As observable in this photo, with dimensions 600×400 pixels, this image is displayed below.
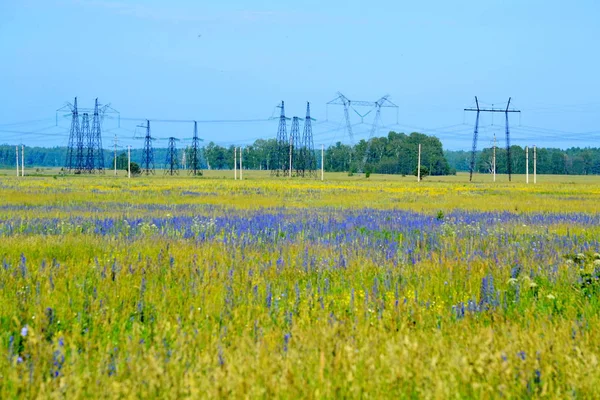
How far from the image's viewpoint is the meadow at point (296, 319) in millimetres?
3141

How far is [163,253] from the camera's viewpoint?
7.68 m

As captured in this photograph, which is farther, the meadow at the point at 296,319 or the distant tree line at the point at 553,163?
the distant tree line at the point at 553,163

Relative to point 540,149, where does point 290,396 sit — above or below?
below

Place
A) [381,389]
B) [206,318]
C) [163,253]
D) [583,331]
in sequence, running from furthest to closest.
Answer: [163,253] → [206,318] → [583,331] → [381,389]

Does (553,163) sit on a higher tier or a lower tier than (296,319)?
higher

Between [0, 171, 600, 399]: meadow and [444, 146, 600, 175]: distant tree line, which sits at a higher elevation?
[444, 146, 600, 175]: distant tree line

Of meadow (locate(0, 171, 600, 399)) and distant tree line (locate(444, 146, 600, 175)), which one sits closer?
meadow (locate(0, 171, 600, 399))

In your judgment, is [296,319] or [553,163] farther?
[553,163]

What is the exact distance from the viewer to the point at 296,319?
471cm

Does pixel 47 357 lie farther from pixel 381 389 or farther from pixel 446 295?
pixel 446 295

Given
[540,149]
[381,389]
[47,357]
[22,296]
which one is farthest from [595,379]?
[540,149]

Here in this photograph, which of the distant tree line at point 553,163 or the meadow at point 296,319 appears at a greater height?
the distant tree line at point 553,163

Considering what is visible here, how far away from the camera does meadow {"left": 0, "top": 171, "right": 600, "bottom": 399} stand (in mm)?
3141

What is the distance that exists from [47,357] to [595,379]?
120 inches
